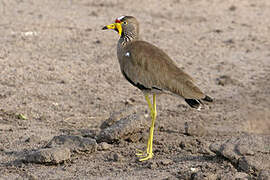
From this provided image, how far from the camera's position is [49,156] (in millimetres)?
4547

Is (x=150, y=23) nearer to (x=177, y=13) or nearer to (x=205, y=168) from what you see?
(x=177, y=13)

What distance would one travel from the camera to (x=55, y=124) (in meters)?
6.10

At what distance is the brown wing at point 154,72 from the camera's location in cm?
479

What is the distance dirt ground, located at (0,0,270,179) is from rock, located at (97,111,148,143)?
0.09 m

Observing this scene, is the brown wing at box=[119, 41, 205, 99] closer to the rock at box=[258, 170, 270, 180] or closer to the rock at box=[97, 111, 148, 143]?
the rock at box=[97, 111, 148, 143]

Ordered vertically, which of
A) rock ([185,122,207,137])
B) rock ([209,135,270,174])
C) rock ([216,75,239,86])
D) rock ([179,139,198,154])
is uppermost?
rock ([216,75,239,86])

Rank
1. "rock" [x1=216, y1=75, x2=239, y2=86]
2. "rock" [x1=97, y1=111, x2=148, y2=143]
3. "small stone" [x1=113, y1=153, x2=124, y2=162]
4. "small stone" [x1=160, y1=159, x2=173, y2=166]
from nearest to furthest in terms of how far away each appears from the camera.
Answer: "small stone" [x1=160, y1=159, x2=173, y2=166]
"small stone" [x1=113, y1=153, x2=124, y2=162]
"rock" [x1=97, y1=111, x2=148, y2=143]
"rock" [x1=216, y1=75, x2=239, y2=86]

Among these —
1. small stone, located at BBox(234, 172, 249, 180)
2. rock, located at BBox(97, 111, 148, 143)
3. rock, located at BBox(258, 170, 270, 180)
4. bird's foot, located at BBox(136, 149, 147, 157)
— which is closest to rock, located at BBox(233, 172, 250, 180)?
small stone, located at BBox(234, 172, 249, 180)

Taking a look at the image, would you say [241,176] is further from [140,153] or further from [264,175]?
[140,153]

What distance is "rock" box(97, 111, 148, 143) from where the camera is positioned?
5227 millimetres

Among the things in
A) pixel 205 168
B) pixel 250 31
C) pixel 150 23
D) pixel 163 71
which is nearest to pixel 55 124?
pixel 163 71

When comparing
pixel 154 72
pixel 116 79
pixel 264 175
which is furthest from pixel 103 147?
pixel 116 79

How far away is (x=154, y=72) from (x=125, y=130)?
2.45 feet

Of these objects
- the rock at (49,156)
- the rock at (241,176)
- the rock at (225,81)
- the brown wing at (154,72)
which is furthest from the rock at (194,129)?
the rock at (225,81)
